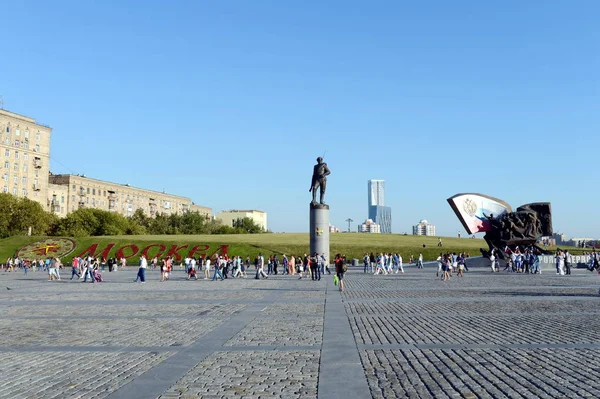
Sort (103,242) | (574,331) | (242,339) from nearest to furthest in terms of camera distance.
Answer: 1. (242,339)
2. (574,331)
3. (103,242)

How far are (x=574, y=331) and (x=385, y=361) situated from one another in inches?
228

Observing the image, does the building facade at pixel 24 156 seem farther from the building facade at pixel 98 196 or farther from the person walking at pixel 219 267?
the person walking at pixel 219 267

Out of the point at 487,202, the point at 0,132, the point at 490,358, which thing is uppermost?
the point at 0,132

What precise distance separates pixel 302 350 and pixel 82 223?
313 ft

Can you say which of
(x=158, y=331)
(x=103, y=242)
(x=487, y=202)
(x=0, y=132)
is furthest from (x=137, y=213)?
(x=158, y=331)

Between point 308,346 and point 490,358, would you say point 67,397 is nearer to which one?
point 308,346

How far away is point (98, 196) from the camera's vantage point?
4934 inches

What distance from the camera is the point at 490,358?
9453 millimetres

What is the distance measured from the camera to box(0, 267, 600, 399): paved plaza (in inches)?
295

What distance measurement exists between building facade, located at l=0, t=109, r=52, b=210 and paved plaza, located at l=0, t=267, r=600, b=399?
299 feet

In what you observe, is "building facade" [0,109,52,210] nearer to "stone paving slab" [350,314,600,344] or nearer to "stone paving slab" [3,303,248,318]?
"stone paving slab" [3,303,248,318]

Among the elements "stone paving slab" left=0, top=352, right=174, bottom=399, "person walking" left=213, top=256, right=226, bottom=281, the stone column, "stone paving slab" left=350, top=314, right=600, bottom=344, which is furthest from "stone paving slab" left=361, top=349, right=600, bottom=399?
the stone column

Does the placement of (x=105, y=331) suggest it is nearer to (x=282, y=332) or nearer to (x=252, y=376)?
(x=282, y=332)

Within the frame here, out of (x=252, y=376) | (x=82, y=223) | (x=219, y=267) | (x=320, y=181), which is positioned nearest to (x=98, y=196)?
(x=82, y=223)
